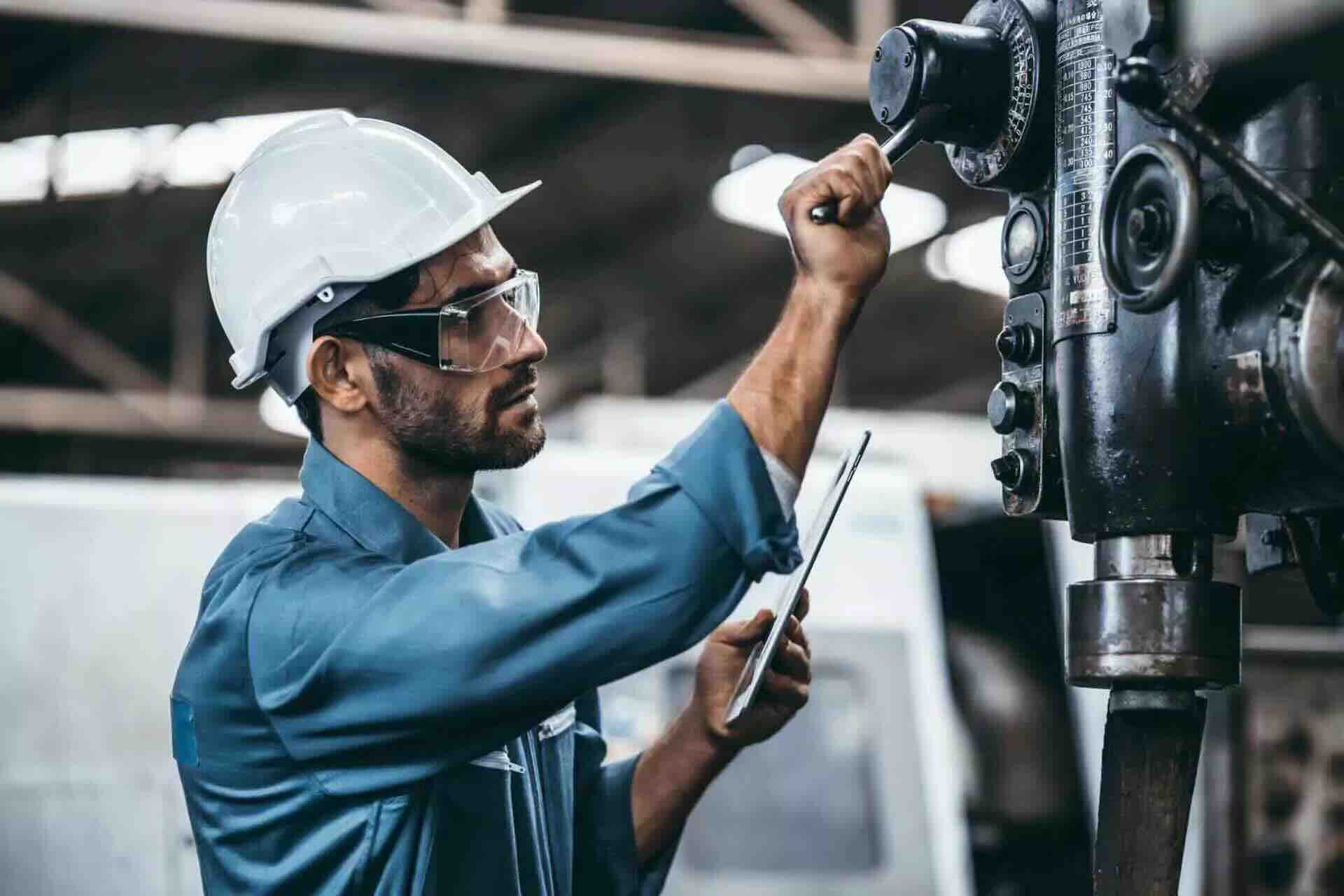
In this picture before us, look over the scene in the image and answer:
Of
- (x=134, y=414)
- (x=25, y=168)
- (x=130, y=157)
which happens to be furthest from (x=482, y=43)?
(x=134, y=414)

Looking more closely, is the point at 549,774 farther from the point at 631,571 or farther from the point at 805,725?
the point at 805,725

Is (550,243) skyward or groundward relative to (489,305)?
skyward

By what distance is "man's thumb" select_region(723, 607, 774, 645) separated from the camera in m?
1.25

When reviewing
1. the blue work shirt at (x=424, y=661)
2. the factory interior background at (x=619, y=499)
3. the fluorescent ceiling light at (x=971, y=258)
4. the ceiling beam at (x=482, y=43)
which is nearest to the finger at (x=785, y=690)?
the blue work shirt at (x=424, y=661)

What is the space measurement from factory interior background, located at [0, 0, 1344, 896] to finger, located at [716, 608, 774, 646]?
154 cm

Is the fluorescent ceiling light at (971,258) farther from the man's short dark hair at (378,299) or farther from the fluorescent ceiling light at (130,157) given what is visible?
the man's short dark hair at (378,299)

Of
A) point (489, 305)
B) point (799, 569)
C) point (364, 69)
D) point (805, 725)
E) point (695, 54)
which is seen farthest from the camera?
point (364, 69)

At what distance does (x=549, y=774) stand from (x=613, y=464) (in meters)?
1.98

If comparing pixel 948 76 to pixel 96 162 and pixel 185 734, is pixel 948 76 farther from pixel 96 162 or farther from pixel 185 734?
pixel 96 162

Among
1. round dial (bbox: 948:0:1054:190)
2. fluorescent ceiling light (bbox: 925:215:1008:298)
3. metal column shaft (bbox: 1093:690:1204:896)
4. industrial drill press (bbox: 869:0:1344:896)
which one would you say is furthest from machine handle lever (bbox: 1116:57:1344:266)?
fluorescent ceiling light (bbox: 925:215:1008:298)

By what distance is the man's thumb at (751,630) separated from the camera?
125cm

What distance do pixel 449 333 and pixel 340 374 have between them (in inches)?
4.4

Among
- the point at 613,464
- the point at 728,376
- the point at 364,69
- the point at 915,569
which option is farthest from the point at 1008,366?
the point at 728,376

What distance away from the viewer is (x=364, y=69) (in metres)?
5.16
